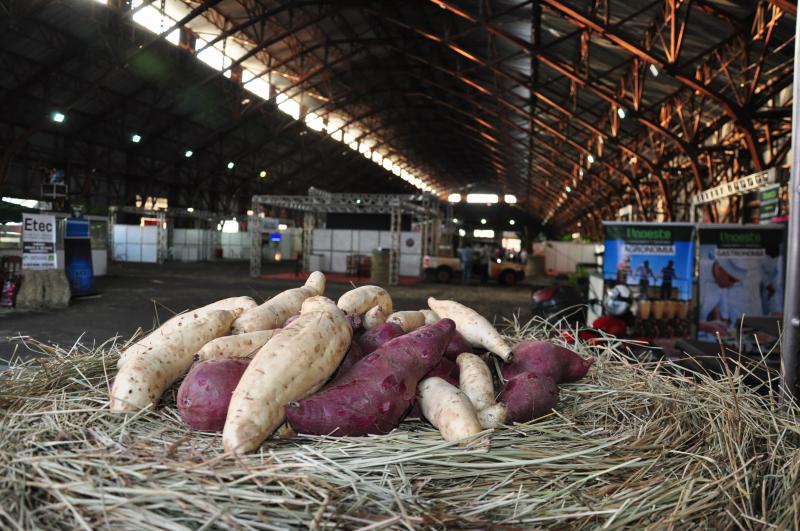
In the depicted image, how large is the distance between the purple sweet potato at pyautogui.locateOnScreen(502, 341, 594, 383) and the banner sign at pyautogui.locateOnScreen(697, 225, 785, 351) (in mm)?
6226

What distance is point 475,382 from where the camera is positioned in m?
1.73

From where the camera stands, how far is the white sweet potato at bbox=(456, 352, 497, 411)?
65.0 inches

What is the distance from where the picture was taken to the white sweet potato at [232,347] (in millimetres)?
1740

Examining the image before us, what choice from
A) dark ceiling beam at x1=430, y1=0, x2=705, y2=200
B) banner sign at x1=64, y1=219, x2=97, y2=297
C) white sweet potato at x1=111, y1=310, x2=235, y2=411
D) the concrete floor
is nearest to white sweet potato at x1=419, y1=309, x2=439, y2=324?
white sweet potato at x1=111, y1=310, x2=235, y2=411


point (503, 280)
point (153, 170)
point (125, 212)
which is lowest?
point (503, 280)

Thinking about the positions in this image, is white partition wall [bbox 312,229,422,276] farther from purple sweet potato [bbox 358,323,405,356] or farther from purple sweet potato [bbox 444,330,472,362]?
purple sweet potato [bbox 358,323,405,356]

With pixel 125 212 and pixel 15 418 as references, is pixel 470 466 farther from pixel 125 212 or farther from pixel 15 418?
pixel 125 212

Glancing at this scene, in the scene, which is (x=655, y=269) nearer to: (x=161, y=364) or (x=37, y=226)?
(x=161, y=364)

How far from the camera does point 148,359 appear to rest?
66.9 inches

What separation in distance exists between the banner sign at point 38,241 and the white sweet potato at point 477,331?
12126mm

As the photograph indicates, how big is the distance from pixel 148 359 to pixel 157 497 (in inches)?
28.2

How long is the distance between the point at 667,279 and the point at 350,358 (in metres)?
7.11

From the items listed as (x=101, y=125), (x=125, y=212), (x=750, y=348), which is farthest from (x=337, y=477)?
(x=125, y=212)

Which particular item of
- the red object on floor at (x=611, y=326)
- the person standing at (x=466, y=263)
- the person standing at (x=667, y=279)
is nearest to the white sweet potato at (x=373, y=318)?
the red object on floor at (x=611, y=326)
